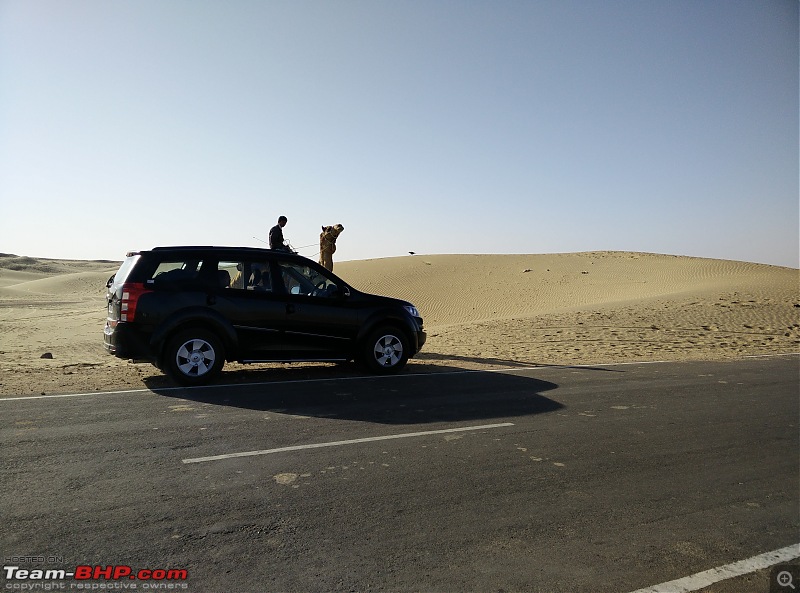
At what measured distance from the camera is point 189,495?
483cm

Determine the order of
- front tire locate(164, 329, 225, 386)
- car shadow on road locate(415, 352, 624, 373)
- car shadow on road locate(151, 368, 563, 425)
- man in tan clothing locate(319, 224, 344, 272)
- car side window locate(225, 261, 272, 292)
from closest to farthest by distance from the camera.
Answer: car shadow on road locate(151, 368, 563, 425) < front tire locate(164, 329, 225, 386) < car side window locate(225, 261, 272, 292) < car shadow on road locate(415, 352, 624, 373) < man in tan clothing locate(319, 224, 344, 272)

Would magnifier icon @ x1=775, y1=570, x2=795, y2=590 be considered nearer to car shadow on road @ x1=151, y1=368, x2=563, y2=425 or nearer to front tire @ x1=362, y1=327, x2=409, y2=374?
car shadow on road @ x1=151, y1=368, x2=563, y2=425

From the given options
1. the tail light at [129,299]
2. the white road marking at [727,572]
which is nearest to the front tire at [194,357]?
the tail light at [129,299]

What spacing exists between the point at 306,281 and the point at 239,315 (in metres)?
1.21

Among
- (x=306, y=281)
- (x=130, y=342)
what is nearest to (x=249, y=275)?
(x=306, y=281)

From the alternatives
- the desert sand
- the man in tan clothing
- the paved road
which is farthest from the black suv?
the man in tan clothing

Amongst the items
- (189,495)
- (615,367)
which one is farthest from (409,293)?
(189,495)

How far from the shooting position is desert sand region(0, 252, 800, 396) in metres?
11.5

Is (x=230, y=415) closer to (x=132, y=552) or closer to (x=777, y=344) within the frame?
(x=132, y=552)

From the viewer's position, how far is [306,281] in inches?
402

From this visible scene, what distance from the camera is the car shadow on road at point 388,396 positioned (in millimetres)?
7711

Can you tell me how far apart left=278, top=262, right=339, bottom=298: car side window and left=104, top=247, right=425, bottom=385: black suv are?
0.02 metres

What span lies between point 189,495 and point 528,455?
3.03 metres

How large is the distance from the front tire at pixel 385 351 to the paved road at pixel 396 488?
1834mm
